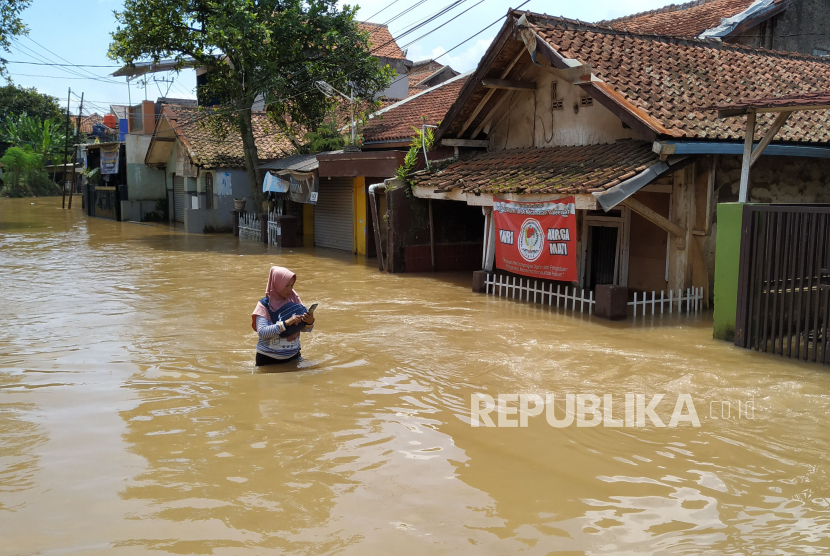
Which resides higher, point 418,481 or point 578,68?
point 578,68

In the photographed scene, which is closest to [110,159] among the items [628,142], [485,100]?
[485,100]

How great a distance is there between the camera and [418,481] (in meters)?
5.46

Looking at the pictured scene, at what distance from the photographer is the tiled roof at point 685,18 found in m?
20.2

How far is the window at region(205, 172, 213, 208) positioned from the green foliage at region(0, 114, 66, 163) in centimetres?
3055

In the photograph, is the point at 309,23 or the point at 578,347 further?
the point at 309,23

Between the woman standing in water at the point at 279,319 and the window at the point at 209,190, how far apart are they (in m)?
23.0

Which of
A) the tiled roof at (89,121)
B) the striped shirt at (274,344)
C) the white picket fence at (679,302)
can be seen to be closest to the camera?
the striped shirt at (274,344)

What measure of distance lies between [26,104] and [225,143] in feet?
133

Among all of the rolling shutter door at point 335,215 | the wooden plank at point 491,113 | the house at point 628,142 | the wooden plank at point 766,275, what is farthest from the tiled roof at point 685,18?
the wooden plank at point 766,275

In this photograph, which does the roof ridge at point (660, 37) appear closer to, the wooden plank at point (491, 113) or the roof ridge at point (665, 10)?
the wooden plank at point (491, 113)

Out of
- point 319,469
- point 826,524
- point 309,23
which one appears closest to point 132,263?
point 309,23

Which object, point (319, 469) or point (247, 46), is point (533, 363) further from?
point (247, 46)

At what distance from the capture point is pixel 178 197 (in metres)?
35.0

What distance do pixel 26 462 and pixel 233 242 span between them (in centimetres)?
2000
